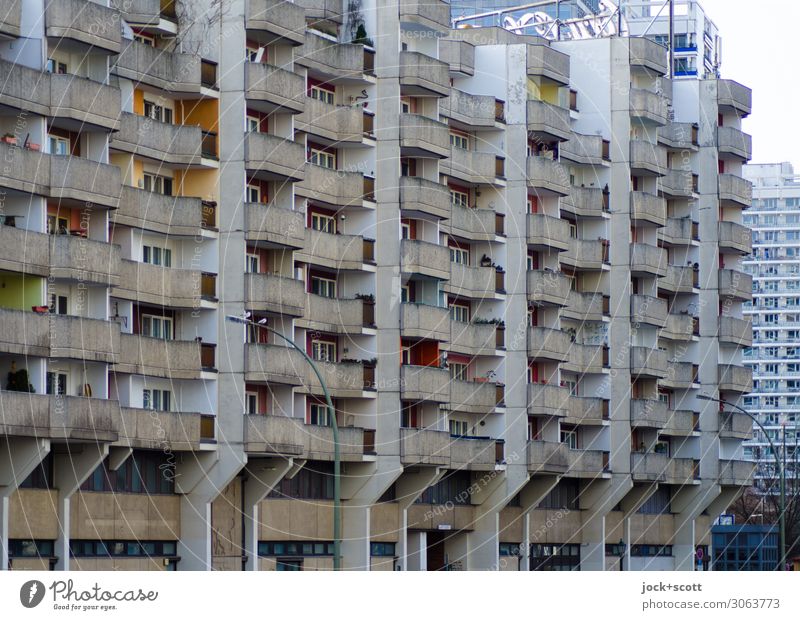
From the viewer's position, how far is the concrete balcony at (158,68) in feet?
254

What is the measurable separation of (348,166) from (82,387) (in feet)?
73.6

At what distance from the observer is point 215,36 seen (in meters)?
81.6

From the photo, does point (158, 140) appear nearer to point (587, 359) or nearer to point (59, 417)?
point (59, 417)

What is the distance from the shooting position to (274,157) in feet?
272

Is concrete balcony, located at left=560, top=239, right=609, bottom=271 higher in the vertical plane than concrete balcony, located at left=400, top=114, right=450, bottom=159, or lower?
lower

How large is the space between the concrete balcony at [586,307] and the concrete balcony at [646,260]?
2.94 meters

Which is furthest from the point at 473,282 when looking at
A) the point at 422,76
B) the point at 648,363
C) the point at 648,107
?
the point at 648,107

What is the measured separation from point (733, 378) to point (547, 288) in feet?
75.4

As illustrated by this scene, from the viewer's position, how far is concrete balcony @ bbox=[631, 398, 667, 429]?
11438 centimetres

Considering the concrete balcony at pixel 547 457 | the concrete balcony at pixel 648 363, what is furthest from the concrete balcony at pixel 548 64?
the concrete balcony at pixel 547 457

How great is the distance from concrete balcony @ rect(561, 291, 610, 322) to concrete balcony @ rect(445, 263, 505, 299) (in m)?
8.57

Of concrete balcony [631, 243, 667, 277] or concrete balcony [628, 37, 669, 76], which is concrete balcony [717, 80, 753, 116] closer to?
concrete balcony [628, 37, 669, 76]

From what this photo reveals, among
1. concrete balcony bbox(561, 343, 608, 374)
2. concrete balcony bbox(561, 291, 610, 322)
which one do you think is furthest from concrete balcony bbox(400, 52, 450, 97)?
concrete balcony bbox(561, 343, 608, 374)
